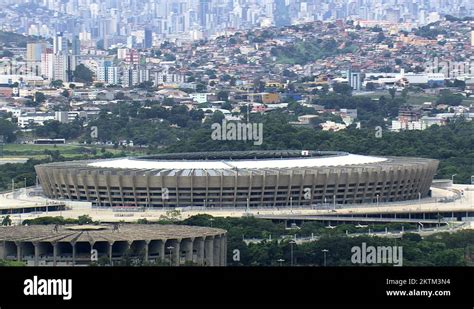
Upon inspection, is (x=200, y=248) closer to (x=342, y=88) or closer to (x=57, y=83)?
(x=342, y=88)

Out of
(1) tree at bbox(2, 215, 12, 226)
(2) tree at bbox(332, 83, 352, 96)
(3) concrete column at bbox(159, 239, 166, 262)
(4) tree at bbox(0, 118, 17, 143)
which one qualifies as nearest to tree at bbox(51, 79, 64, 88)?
(2) tree at bbox(332, 83, 352, 96)

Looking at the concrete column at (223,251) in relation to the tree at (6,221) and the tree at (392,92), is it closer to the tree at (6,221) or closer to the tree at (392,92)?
the tree at (6,221)

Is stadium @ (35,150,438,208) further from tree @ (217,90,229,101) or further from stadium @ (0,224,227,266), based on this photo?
tree @ (217,90,229,101)

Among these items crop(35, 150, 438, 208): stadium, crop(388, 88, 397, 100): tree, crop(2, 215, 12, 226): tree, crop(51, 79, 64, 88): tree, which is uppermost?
crop(51, 79, 64, 88): tree

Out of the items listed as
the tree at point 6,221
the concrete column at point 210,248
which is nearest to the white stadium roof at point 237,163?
the tree at point 6,221
